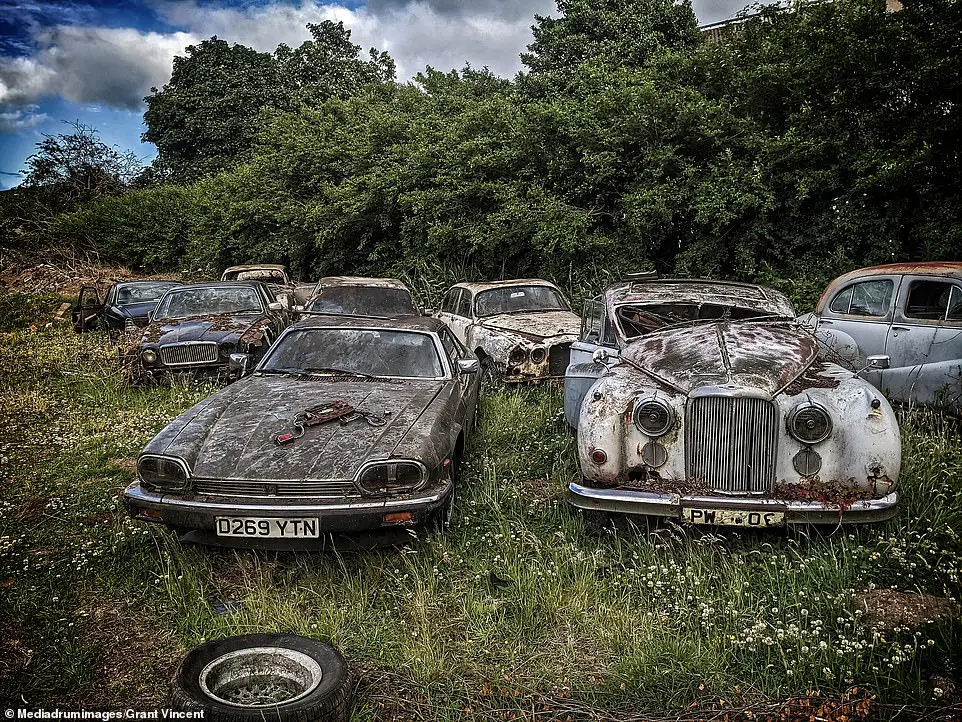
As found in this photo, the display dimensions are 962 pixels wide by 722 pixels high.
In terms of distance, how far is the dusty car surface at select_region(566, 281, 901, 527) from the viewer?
13.7ft

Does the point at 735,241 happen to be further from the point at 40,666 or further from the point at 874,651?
the point at 40,666

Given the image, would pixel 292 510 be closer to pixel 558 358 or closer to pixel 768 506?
pixel 768 506

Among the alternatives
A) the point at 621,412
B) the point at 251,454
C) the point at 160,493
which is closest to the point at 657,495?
the point at 621,412

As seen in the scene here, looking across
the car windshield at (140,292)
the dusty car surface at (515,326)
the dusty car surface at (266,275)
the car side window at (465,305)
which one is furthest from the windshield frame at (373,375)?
the car windshield at (140,292)

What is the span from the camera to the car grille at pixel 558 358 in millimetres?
8922

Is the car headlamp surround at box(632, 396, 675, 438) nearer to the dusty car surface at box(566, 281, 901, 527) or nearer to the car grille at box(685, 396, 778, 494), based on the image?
the dusty car surface at box(566, 281, 901, 527)

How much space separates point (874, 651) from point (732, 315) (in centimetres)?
355

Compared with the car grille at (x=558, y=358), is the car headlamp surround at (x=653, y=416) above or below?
above

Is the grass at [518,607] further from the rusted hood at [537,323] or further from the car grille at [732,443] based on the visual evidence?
the rusted hood at [537,323]

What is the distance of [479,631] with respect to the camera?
371 centimetres

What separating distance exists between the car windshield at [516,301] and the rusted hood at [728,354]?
14.9ft

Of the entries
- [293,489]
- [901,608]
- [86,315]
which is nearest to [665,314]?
[901,608]

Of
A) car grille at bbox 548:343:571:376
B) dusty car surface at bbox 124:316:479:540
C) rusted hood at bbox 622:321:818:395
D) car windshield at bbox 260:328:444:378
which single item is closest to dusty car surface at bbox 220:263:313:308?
car grille at bbox 548:343:571:376

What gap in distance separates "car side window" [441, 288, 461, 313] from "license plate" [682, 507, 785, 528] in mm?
7231
